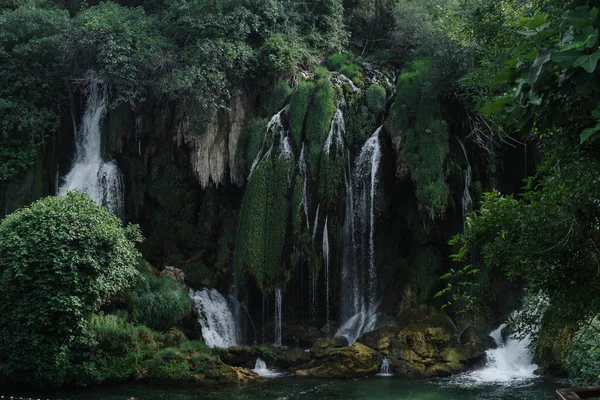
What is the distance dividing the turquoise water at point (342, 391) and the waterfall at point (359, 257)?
3712 millimetres

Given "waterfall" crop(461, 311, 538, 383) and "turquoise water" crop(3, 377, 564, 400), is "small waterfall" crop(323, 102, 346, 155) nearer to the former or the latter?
"waterfall" crop(461, 311, 538, 383)

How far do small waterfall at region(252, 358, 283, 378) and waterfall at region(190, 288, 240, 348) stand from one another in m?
1.81

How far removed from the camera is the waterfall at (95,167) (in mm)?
22594

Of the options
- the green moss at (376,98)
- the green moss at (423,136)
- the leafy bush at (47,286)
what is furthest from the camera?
the green moss at (376,98)

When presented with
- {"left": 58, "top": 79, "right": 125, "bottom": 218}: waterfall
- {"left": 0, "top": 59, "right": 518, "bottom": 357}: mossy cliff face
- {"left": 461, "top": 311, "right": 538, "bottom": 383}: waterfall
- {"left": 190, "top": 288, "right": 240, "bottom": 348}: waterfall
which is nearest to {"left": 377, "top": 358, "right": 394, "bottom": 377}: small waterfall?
{"left": 461, "top": 311, "right": 538, "bottom": 383}: waterfall

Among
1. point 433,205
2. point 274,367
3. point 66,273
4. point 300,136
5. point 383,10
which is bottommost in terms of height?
point 274,367

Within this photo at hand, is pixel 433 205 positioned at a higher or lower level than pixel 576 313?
higher

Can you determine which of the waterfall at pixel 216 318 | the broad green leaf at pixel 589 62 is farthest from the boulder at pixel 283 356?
the broad green leaf at pixel 589 62

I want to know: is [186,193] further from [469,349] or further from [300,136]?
[469,349]

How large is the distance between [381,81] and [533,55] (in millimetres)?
19198

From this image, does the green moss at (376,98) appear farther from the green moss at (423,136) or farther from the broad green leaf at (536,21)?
the broad green leaf at (536,21)

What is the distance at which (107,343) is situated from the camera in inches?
664

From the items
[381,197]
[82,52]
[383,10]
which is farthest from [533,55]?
[383,10]

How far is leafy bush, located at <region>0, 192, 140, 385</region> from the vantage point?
630 inches
